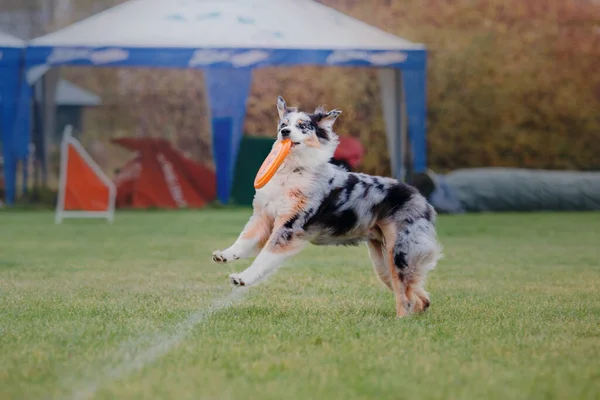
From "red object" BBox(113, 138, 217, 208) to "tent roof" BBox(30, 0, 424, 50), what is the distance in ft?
6.45

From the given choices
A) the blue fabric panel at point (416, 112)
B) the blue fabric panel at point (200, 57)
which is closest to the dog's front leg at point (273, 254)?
the blue fabric panel at point (200, 57)

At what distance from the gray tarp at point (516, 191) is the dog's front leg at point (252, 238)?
12156mm

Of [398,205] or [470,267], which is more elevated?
[398,205]

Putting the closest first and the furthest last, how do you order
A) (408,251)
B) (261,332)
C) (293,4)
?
(261,332), (408,251), (293,4)

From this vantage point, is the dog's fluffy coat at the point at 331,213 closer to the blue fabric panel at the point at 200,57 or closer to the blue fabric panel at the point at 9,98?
the blue fabric panel at the point at 200,57

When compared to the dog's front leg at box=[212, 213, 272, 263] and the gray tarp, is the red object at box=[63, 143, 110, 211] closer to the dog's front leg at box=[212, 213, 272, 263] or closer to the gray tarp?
Answer: the gray tarp

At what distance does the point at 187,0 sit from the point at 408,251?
13.8 m

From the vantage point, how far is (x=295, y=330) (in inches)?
210

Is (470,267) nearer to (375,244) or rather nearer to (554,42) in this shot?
(375,244)

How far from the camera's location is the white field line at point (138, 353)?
13.0 feet

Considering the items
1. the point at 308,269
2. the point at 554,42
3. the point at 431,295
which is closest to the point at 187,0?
the point at 554,42

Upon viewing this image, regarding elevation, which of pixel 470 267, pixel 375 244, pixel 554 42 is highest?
pixel 554 42

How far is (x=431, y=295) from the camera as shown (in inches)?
281

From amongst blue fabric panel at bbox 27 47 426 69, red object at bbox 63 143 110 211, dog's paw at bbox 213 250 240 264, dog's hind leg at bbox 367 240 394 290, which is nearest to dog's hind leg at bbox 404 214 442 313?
dog's hind leg at bbox 367 240 394 290
